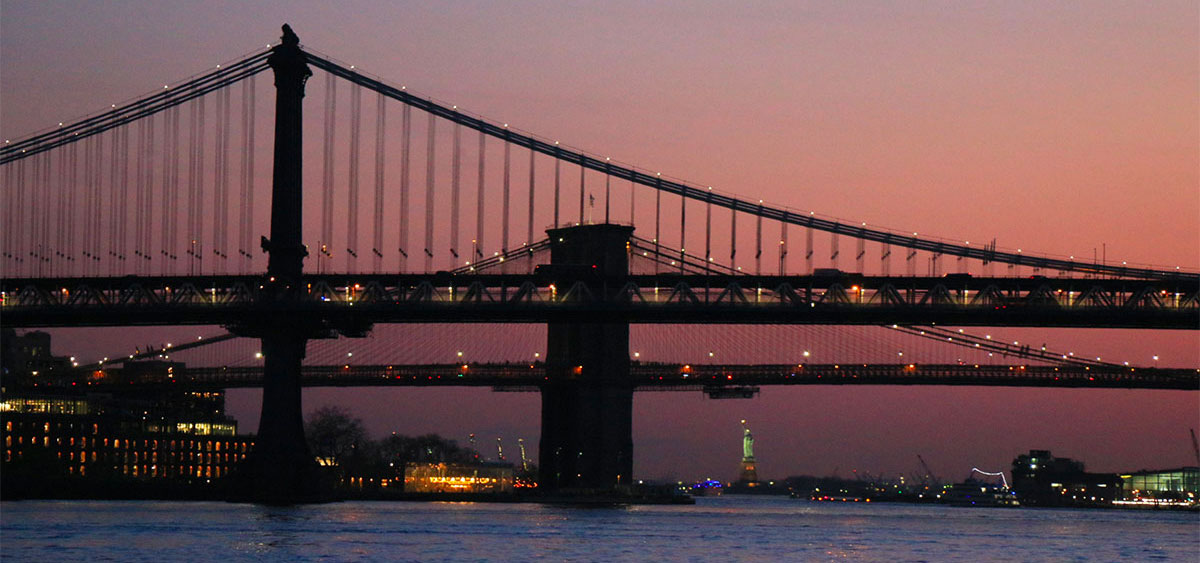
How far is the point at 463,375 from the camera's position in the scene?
138 metres

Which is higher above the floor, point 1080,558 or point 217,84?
point 217,84

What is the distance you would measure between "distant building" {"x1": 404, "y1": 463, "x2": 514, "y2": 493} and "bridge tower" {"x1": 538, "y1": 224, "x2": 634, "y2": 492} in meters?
40.2

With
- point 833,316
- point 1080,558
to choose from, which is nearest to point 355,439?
point 833,316

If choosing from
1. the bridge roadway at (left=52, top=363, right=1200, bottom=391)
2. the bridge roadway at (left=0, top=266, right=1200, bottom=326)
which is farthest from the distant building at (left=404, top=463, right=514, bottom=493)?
the bridge roadway at (left=0, top=266, right=1200, bottom=326)

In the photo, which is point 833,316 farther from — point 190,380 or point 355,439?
point 355,439

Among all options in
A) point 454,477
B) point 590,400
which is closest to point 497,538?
point 590,400

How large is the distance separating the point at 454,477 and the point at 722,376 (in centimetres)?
4534

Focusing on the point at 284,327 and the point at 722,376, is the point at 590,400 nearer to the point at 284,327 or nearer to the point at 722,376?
the point at 722,376

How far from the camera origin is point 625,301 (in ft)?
270

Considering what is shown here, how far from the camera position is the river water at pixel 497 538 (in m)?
57.5

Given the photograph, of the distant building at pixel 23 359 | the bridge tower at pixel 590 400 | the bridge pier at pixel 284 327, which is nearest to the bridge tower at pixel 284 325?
the bridge pier at pixel 284 327

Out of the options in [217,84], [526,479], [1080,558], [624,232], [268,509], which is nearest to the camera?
[1080,558]

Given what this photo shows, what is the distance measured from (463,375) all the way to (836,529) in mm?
54341

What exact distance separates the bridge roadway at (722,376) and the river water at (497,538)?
34069 mm
